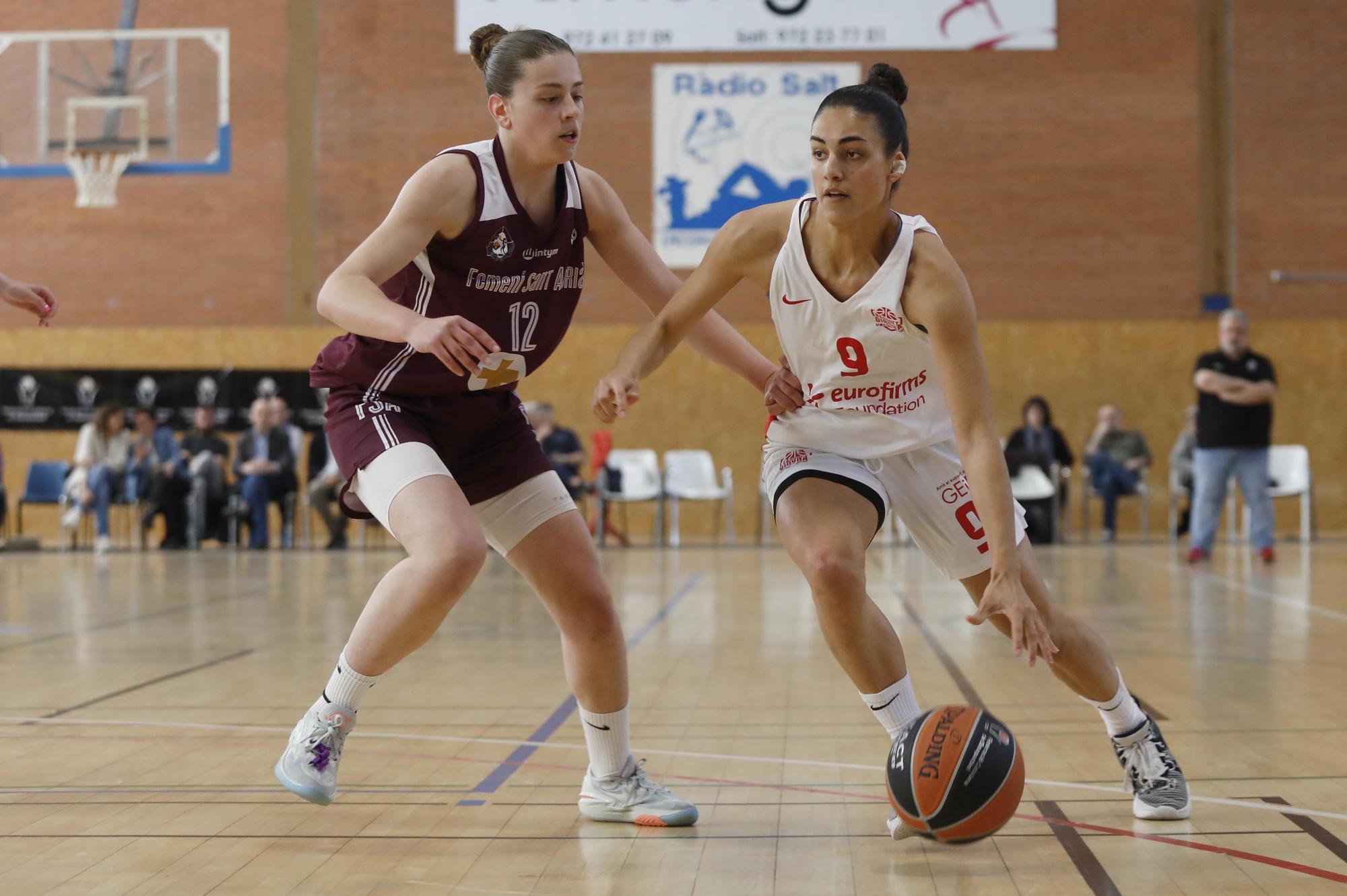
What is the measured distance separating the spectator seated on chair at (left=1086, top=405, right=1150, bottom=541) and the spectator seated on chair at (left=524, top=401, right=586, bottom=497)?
16.7 ft

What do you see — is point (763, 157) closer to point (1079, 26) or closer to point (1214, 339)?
point (1079, 26)

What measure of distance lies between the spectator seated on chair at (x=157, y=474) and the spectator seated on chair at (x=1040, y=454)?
7.87 meters

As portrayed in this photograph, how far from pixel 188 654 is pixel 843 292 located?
4.10 meters

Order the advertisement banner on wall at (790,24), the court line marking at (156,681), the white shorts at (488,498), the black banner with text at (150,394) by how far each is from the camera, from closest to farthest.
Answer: the white shorts at (488,498) → the court line marking at (156,681) → the advertisement banner on wall at (790,24) → the black banner with text at (150,394)

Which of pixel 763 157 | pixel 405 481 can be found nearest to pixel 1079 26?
pixel 763 157

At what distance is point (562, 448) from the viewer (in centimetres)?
1273

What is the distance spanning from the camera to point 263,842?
2852 mm

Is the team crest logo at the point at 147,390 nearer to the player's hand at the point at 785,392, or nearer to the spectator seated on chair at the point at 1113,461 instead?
the spectator seated on chair at the point at 1113,461

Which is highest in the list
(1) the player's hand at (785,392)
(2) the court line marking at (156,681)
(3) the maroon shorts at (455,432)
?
(1) the player's hand at (785,392)

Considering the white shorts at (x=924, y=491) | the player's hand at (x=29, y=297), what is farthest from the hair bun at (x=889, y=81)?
the player's hand at (x=29, y=297)

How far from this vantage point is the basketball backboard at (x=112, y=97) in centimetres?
1530

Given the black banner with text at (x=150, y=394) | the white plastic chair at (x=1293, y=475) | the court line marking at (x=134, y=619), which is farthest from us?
the black banner with text at (x=150, y=394)

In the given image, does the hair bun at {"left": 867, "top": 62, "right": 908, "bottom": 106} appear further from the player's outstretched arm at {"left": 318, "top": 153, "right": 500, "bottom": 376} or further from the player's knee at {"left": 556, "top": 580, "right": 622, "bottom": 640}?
the player's knee at {"left": 556, "top": 580, "right": 622, "bottom": 640}

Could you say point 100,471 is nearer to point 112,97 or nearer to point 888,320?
point 112,97
